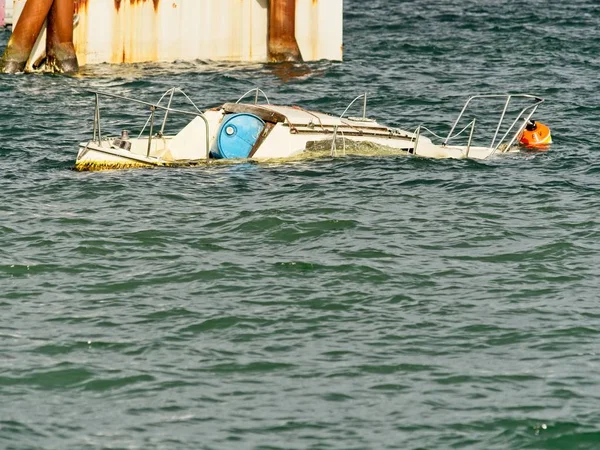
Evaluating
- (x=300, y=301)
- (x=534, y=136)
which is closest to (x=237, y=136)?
(x=534, y=136)

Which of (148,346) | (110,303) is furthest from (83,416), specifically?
(110,303)

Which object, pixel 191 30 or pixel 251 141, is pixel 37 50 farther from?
pixel 251 141

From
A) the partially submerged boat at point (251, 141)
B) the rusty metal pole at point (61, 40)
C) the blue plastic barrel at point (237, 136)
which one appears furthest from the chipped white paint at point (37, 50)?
the blue plastic barrel at point (237, 136)

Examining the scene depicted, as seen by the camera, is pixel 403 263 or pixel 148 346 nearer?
pixel 148 346

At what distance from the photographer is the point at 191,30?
108ft

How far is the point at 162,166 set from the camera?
20578mm

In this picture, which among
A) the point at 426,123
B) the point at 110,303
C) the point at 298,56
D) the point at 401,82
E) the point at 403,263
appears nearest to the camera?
the point at 110,303

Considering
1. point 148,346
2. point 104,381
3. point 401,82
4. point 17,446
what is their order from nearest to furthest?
point 17,446, point 104,381, point 148,346, point 401,82

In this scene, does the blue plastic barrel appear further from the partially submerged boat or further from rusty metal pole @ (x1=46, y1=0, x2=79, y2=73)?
rusty metal pole @ (x1=46, y1=0, x2=79, y2=73)

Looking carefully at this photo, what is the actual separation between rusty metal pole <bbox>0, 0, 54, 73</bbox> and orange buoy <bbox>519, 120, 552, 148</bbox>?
12.1m

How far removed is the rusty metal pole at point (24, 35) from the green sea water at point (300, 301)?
4.02 metres

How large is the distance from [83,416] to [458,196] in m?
9.43

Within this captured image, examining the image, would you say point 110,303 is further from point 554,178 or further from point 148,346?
point 554,178

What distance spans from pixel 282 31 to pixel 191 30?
7.87 feet
